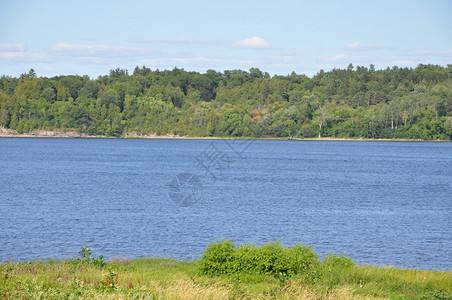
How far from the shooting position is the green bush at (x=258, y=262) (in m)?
17.3

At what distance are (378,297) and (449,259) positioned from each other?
15.0 m

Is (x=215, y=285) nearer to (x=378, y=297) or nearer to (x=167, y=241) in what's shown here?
(x=378, y=297)

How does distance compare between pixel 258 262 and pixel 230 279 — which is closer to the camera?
pixel 230 279

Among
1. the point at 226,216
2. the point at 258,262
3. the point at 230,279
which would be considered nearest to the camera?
the point at 230,279

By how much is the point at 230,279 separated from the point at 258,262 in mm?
1759

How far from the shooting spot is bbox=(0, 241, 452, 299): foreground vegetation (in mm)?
13602

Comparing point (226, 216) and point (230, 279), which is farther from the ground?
point (230, 279)

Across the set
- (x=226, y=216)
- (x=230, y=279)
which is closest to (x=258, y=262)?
(x=230, y=279)

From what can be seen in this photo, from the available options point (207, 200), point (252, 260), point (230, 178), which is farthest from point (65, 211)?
point (230, 178)

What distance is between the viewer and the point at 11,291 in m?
13.0

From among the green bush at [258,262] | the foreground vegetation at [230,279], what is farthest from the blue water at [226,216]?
the green bush at [258,262]

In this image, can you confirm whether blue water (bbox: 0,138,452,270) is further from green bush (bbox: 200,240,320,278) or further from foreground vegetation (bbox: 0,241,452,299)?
green bush (bbox: 200,240,320,278)

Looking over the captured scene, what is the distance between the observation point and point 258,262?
1747 cm

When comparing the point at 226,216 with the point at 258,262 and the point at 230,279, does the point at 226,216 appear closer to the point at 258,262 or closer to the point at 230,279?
the point at 258,262
